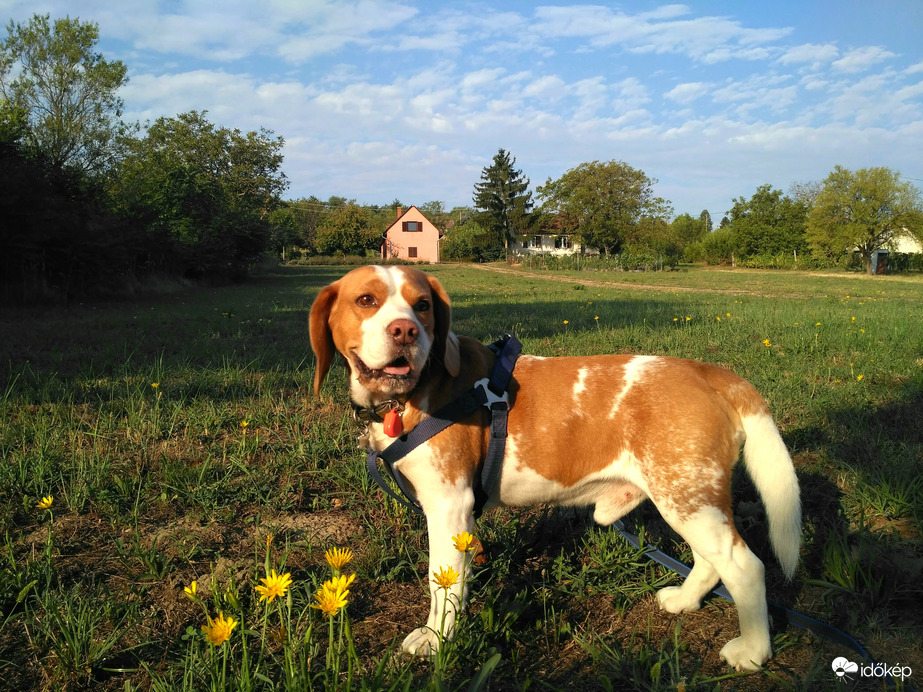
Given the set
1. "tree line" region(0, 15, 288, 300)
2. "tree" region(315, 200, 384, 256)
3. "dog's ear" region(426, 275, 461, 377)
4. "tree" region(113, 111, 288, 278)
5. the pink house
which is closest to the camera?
"dog's ear" region(426, 275, 461, 377)

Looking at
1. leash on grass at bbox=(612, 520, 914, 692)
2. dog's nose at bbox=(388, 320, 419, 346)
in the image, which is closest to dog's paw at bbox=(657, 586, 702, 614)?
leash on grass at bbox=(612, 520, 914, 692)

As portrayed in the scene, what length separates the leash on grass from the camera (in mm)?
2305

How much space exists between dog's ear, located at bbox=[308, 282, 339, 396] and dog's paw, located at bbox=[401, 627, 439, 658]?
1.17 meters

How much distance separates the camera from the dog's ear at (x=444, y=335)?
264cm

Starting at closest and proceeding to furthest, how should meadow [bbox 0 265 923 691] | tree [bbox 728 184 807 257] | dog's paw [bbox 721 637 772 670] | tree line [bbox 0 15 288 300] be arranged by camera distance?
meadow [bbox 0 265 923 691] → dog's paw [bbox 721 637 772 670] → tree line [bbox 0 15 288 300] → tree [bbox 728 184 807 257]

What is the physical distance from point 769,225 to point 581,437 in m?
70.4

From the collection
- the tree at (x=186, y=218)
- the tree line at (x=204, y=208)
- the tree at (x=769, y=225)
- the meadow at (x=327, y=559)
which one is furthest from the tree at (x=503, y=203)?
the meadow at (x=327, y=559)

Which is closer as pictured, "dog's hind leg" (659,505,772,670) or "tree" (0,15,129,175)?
A: "dog's hind leg" (659,505,772,670)

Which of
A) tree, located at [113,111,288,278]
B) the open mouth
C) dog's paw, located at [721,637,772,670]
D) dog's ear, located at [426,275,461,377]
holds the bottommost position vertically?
dog's paw, located at [721,637,772,670]

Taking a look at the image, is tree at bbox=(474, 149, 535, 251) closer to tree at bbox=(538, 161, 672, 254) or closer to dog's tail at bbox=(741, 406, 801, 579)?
tree at bbox=(538, 161, 672, 254)

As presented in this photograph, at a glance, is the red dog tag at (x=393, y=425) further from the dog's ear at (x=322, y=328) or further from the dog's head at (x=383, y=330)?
the dog's ear at (x=322, y=328)

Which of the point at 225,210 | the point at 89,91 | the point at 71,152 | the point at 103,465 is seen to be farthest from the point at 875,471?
the point at 89,91

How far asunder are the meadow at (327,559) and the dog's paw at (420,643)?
0.27 ft

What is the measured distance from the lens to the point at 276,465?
4.01 meters
